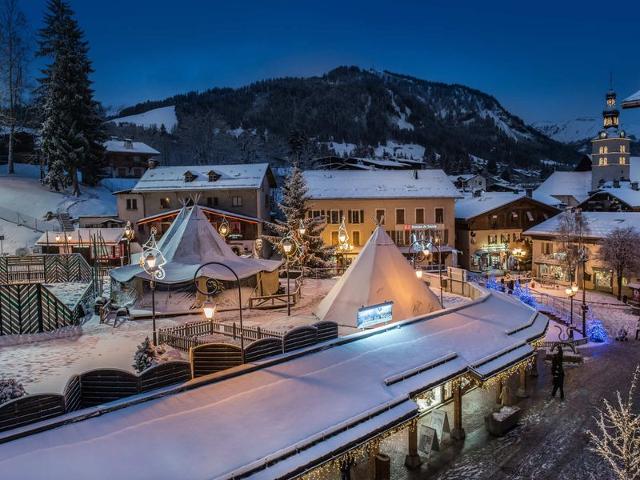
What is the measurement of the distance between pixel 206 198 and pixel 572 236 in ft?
98.5

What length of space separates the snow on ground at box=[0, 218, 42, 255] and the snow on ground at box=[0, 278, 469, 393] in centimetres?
1595

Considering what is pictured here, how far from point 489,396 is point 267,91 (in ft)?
483

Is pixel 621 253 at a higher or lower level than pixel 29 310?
higher

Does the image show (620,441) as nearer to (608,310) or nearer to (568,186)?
(608,310)

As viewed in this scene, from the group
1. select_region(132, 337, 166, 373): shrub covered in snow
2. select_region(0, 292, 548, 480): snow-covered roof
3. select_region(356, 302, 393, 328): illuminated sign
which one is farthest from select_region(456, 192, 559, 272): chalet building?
select_region(132, 337, 166, 373): shrub covered in snow

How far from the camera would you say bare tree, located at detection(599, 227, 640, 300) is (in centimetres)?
3272

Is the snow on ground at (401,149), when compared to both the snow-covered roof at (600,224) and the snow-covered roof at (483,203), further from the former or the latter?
the snow-covered roof at (600,224)

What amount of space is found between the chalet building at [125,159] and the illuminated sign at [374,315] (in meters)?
46.8

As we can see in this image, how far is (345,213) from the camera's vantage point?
42531 millimetres

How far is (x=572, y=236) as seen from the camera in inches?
1491

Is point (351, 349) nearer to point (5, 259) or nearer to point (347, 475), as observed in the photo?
point (347, 475)

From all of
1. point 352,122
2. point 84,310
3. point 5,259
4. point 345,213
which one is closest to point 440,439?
point 84,310

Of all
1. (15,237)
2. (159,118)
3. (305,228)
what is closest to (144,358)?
(305,228)

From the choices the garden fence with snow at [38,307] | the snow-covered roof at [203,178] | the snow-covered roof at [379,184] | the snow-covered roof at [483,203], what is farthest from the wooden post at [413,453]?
the snow-covered roof at [483,203]
